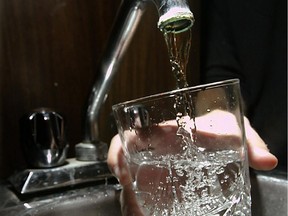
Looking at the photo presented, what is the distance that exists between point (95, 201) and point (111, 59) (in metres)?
0.18

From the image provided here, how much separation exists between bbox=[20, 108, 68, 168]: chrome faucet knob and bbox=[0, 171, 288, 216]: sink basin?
0.04 meters

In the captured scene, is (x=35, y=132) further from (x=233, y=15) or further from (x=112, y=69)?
(x=233, y=15)

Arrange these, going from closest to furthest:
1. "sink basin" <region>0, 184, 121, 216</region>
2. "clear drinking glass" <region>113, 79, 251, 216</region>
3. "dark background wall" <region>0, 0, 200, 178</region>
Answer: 1. "clear drinking glass" <region>113, 79, 251, 216</region>
2. "sink basin" <region>0, 184, 121, 216</region>
3. "dark background wall" <region>0, 0, 200, 178</region>

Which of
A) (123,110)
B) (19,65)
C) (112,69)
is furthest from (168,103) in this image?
(19,65)

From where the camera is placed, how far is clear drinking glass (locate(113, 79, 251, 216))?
42 cm

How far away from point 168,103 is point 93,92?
0.69 ft

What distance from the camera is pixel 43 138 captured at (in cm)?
60

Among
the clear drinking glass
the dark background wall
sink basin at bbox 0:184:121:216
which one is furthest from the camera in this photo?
the dark background wall

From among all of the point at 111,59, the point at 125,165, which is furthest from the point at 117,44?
the point at 125,165

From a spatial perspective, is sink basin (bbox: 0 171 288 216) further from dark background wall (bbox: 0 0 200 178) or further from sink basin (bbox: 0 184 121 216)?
dark background wall (bbox: 0 0 200 178)

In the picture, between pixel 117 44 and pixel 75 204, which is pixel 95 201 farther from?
pixel 117 44

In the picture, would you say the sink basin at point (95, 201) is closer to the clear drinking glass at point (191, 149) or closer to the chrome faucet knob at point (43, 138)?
the chrome faucet knob at point (43, 138)

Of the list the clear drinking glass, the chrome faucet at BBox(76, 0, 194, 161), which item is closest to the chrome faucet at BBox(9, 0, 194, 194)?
the chrome faucet at BBox(76, 0, 194, 161)

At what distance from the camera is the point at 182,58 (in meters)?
0.54
